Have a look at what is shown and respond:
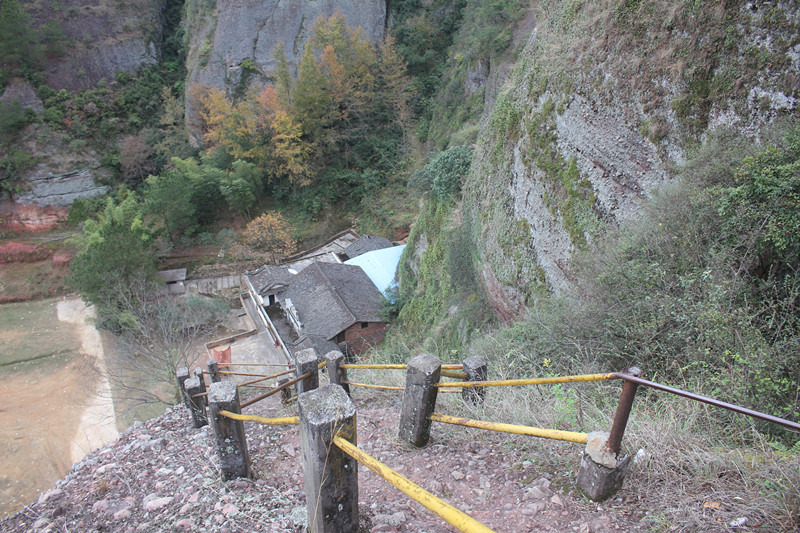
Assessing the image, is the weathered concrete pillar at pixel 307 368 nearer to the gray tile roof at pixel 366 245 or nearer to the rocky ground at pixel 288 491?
the rocky ground at pixel 288 491

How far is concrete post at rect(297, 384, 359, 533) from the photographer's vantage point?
Result: 226 centimetres

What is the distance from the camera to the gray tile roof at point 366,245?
21.4m

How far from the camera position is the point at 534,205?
892cm

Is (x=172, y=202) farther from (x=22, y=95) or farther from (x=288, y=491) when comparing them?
(x=288, y=491)

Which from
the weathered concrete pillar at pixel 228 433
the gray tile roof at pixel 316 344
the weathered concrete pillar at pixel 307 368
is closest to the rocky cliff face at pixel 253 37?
the gray tile roof at pixel 316 344

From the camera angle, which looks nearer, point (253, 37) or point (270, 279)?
point (270, 279)

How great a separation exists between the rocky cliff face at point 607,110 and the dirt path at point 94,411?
41.4 ft

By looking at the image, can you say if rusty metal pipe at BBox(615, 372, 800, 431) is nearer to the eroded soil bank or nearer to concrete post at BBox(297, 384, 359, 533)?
concrete post at BBox(297, 384, 359, 533)

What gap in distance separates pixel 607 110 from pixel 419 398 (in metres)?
6.18

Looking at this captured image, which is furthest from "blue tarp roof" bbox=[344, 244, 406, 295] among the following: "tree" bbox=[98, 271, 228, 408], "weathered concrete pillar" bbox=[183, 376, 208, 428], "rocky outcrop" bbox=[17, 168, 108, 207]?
"rocky outcrop" bbox=[17, 168, 108, 207]

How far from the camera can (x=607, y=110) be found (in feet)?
23.3

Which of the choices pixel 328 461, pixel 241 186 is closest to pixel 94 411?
pixel 241 186

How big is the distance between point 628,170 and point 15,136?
36.5 metres

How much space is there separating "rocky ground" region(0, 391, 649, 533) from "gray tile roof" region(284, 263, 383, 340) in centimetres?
1066
